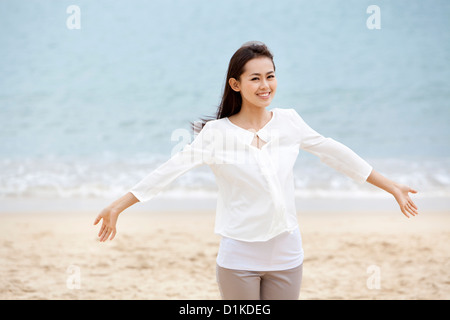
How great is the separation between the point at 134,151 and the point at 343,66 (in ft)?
22.4

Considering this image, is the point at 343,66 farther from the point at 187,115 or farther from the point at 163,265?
the point at 163,265

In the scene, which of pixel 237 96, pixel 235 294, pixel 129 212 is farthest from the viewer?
pixel 129 212

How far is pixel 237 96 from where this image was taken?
1952 millimetres

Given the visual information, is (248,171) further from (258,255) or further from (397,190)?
(397,190)

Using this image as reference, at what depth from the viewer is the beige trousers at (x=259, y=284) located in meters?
1.80

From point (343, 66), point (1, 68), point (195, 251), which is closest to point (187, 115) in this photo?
point (343, 66)

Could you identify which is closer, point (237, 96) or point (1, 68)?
point (237, 96)

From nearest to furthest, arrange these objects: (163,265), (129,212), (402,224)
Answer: (163,265) → (402,224) → (129,212)

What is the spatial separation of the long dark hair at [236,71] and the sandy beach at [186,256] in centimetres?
242

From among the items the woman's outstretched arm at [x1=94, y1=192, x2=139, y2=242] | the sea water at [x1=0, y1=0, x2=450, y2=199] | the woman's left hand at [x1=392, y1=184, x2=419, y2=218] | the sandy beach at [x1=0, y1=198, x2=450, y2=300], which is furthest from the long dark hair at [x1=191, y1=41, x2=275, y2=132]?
the sea water at [x1=0, y1=0, x2=450, y2=199]

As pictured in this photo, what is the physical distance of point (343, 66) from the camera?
48.4 ft

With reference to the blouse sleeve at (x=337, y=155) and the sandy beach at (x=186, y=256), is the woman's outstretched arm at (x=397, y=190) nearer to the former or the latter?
the blouse sleeve at (x=337, y=155)
